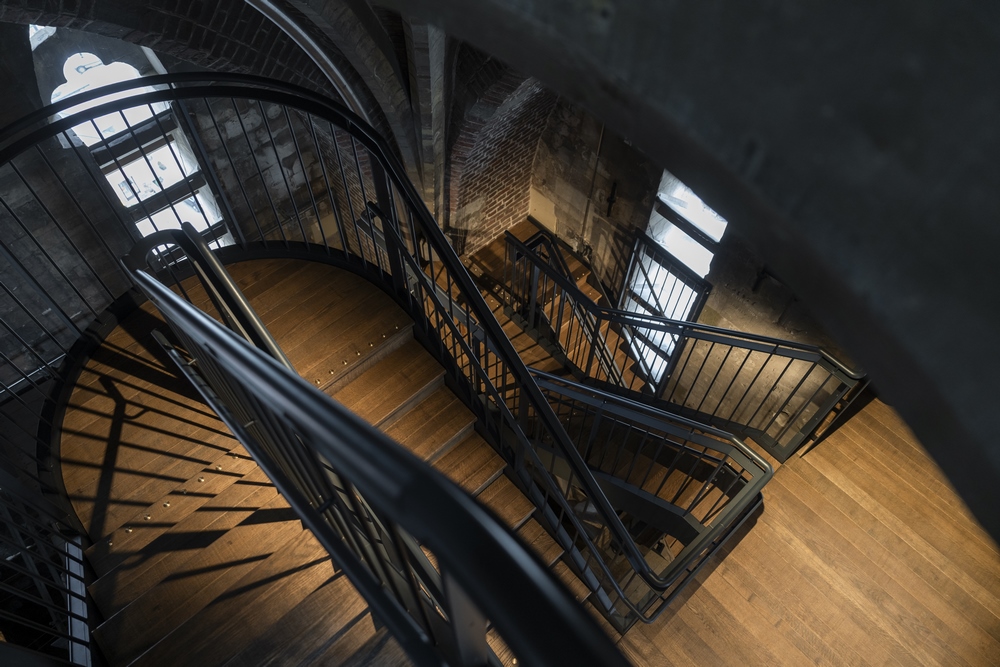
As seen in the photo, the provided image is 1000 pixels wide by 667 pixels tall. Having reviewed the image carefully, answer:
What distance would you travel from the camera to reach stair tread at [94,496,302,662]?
8.13 ft

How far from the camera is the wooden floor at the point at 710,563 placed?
8.65ft

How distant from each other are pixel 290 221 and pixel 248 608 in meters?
7.73

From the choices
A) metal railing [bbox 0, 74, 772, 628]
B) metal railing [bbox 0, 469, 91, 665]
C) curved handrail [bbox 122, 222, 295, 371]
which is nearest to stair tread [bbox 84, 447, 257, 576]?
metal railing [bbox 0, 469, 91, 665]

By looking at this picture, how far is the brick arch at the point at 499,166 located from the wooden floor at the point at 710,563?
2.17 meters

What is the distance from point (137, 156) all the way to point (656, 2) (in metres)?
7.81

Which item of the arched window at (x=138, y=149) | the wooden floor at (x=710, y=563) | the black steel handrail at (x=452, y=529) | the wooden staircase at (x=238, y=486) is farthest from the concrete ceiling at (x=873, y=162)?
the arched window at (x=138, y=149)

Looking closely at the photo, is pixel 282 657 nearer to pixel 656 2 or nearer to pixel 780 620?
pixel 656 2

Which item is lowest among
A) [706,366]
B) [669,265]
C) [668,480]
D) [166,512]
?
[668,480]

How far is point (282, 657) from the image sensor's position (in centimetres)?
238

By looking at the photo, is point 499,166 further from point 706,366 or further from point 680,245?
point 706,366

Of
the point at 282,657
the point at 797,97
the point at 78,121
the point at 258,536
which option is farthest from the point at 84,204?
the point at 797,97

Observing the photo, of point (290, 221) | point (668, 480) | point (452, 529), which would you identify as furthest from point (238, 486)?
point (290, 221)

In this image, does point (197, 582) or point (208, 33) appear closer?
point (197, 582)

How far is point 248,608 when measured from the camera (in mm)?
2535
